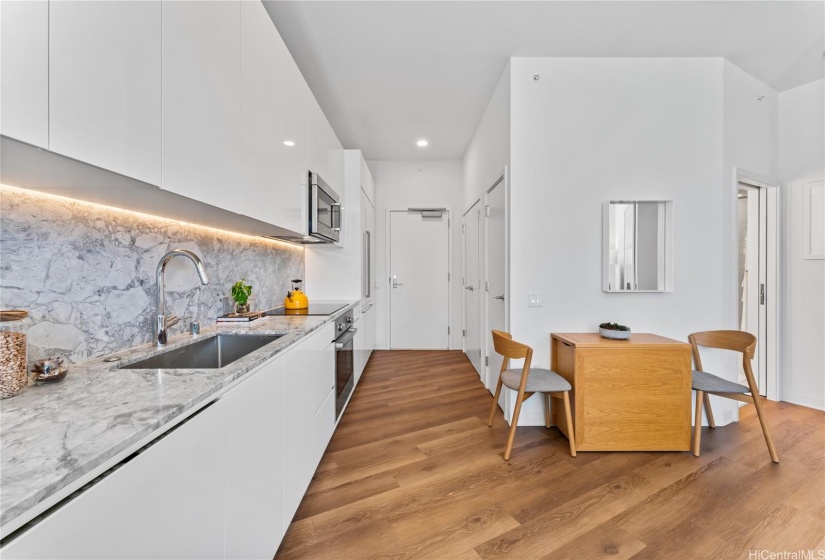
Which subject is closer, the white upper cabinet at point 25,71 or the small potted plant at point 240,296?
the white upper cabinet at point 25,71

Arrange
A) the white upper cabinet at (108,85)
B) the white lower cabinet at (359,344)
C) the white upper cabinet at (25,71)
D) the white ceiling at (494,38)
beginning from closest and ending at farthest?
the white upper cabinet at (25,71)
the white upper cabinet at (108,85)
the white ceiling at (494,38)
the white lower cabinet at (359,344)

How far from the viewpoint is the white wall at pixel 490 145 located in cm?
277

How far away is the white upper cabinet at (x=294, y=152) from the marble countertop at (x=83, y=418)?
1124mm

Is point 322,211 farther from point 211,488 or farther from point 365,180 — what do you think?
point 211,488

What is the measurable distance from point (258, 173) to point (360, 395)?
7.51 ft

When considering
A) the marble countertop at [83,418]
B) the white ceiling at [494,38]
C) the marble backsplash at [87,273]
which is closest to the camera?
the marble countertop at [83,418]

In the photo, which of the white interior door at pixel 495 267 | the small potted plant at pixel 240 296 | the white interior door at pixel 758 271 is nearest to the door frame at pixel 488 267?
the white interior door at pixel 495 267

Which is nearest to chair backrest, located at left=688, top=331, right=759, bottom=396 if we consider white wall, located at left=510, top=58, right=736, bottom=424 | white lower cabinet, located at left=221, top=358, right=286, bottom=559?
white wall, located at left=510, top=58, right=736, bottom=424

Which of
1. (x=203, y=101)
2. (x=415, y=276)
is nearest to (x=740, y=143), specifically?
(x=415, y=276)

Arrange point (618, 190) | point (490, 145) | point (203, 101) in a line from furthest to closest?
point (490, 145), point (618, 190), point (203, 101)

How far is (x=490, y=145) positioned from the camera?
10.8 ft

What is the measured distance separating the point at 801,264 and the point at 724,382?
170cm

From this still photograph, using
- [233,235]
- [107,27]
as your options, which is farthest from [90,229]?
[233,235]

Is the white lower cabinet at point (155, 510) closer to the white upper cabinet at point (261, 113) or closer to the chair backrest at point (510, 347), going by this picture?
the white upper cabinet at point (261, 113)
